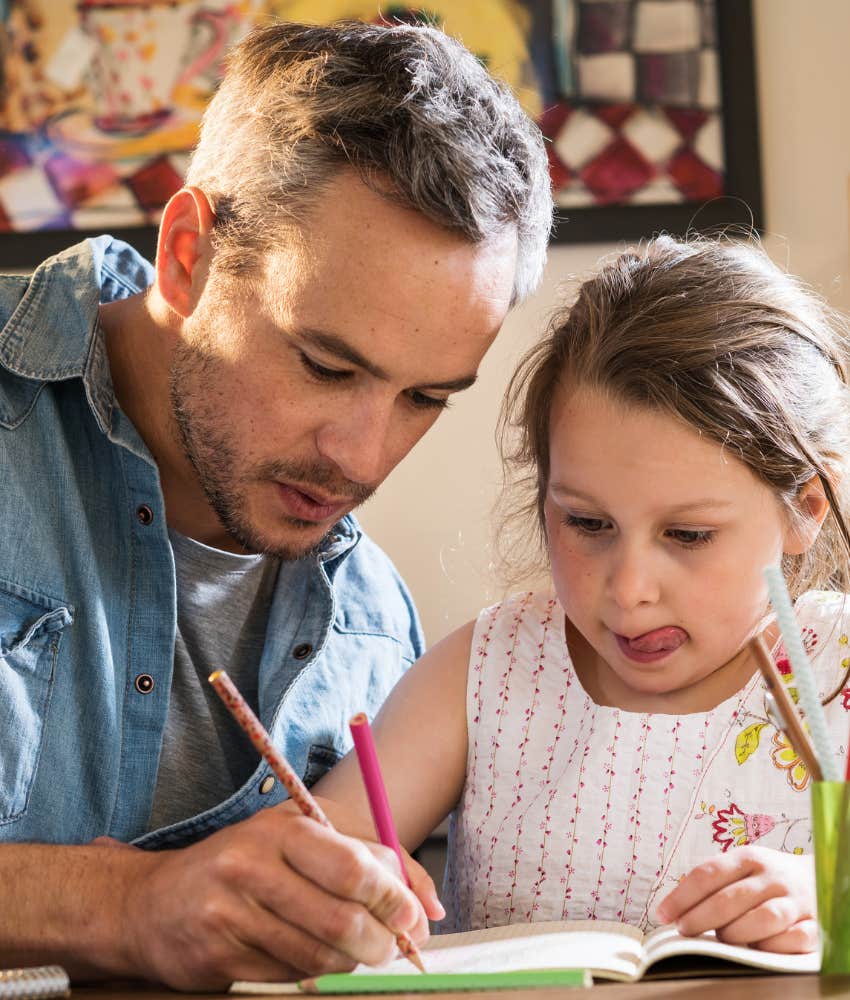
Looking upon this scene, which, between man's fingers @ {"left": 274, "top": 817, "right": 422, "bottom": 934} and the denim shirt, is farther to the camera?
the denim shirt

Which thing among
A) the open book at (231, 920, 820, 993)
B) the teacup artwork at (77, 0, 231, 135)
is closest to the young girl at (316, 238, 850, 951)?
the open book at (231, 920, 820, 993)

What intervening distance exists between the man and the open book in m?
0.37

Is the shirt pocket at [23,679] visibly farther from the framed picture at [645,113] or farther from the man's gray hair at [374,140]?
the framed picture at [645,113]

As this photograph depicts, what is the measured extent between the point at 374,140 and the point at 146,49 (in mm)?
1064

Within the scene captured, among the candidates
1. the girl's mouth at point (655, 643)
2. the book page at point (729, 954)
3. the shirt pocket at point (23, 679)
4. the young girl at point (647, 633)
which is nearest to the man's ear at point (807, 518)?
the young girl at point (647, 633)

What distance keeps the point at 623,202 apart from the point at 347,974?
152cm

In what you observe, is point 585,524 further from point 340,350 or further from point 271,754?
point 271,754

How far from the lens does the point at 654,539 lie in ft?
3.44

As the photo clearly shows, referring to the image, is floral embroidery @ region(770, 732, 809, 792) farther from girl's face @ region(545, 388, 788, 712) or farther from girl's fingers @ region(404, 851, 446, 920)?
girl's fingers @ region(404, 851, 446, 920)

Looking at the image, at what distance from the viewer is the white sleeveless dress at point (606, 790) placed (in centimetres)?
106

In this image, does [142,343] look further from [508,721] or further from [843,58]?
[843,58]

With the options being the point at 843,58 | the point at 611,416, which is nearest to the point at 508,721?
the point at 611,416

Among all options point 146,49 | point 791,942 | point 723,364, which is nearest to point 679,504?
point 723,364

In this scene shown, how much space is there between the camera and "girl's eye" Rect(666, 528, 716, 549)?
1053 millimetres
